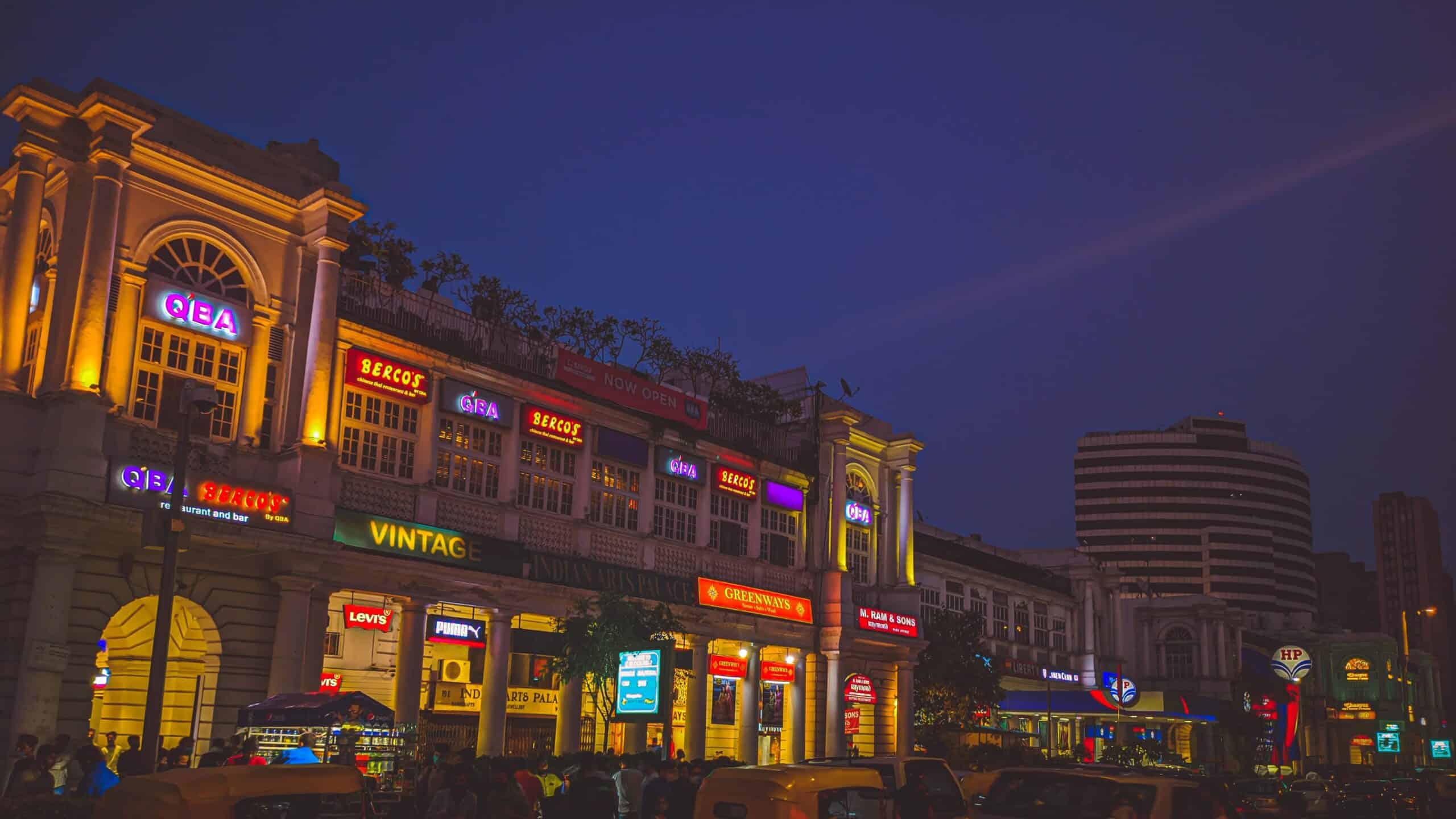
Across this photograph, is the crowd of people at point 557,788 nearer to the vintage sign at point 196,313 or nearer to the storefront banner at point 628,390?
the vintage sign at point 196,313

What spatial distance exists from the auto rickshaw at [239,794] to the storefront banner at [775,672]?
28831 mm

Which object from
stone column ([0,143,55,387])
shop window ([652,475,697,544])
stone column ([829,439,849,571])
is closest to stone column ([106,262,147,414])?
stone column ([0,143,55,387])

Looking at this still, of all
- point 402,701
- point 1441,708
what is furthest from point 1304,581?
point 402,701

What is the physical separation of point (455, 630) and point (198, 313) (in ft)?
31.9

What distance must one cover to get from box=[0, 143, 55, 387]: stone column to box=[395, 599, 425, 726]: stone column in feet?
32.0

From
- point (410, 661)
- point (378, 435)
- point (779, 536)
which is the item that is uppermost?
point (378, 435)

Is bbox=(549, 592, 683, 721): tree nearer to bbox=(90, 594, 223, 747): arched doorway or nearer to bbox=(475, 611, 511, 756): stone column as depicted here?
bbox=(475, 611, 511, 756): stone column

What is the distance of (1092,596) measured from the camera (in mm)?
69250

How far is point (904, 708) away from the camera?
4469 cm

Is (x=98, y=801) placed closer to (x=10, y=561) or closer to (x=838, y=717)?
(x=10, y=561)

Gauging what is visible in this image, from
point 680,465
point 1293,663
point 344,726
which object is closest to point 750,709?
point 680,465

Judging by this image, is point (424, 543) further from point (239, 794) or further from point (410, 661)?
point (239, 794)

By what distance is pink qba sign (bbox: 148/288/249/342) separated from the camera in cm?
2605

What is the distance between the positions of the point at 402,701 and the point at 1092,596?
4890 cm
